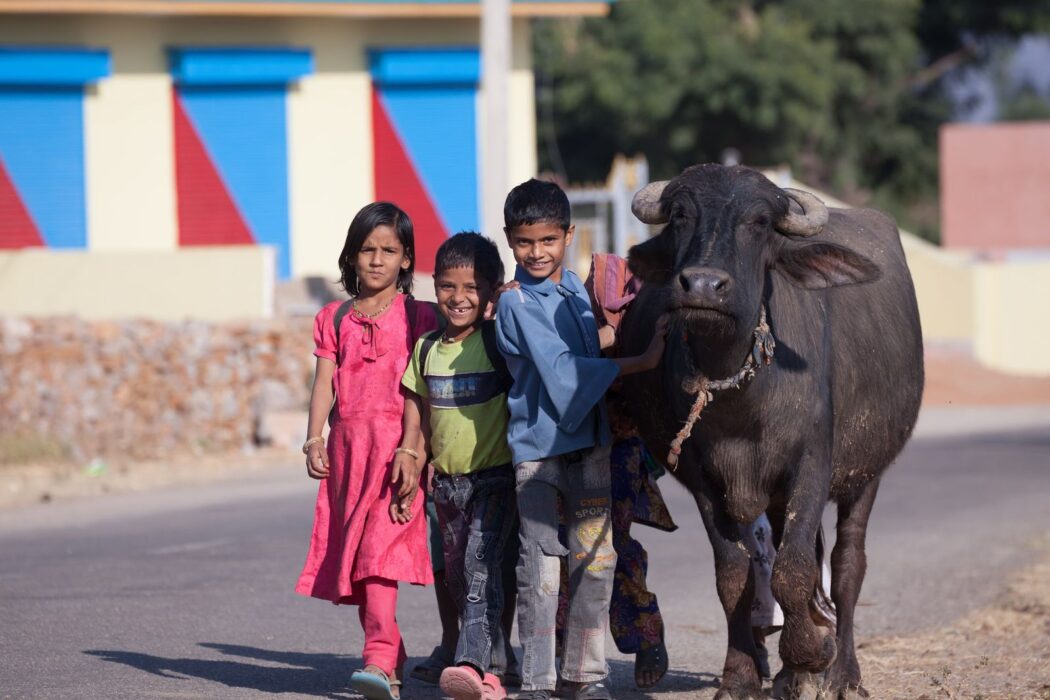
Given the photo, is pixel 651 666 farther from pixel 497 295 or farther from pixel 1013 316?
pixel 1013 316

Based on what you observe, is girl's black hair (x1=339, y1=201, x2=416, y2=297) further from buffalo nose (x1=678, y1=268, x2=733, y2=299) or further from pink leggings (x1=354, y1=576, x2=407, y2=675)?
buffalo nose (x1=678, y1=268, x2=733, y2=299)

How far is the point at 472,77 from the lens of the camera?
21156mm

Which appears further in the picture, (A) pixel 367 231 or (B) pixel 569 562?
(A) pixel 367 231

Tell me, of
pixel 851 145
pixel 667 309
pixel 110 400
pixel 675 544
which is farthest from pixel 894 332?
pixel 851 145

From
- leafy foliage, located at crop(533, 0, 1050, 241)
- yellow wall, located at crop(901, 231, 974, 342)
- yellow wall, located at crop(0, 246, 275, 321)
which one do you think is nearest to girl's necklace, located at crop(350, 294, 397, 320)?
yellow wall, located at crop(0, 246, 275, 321)

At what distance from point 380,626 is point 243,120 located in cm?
1589

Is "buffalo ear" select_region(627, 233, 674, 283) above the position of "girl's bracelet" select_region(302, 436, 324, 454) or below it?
above

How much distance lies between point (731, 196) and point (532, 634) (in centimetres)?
159

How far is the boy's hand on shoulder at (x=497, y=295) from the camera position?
5.34m

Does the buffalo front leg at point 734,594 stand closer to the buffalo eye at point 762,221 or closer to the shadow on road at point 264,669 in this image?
the buffalo eye at point 762,221

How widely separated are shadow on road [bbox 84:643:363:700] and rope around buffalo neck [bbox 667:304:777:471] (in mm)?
1664

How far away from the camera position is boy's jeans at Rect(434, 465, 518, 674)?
5.36m

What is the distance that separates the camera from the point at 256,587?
27.6 ft

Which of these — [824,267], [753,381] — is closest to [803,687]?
[753,381]
